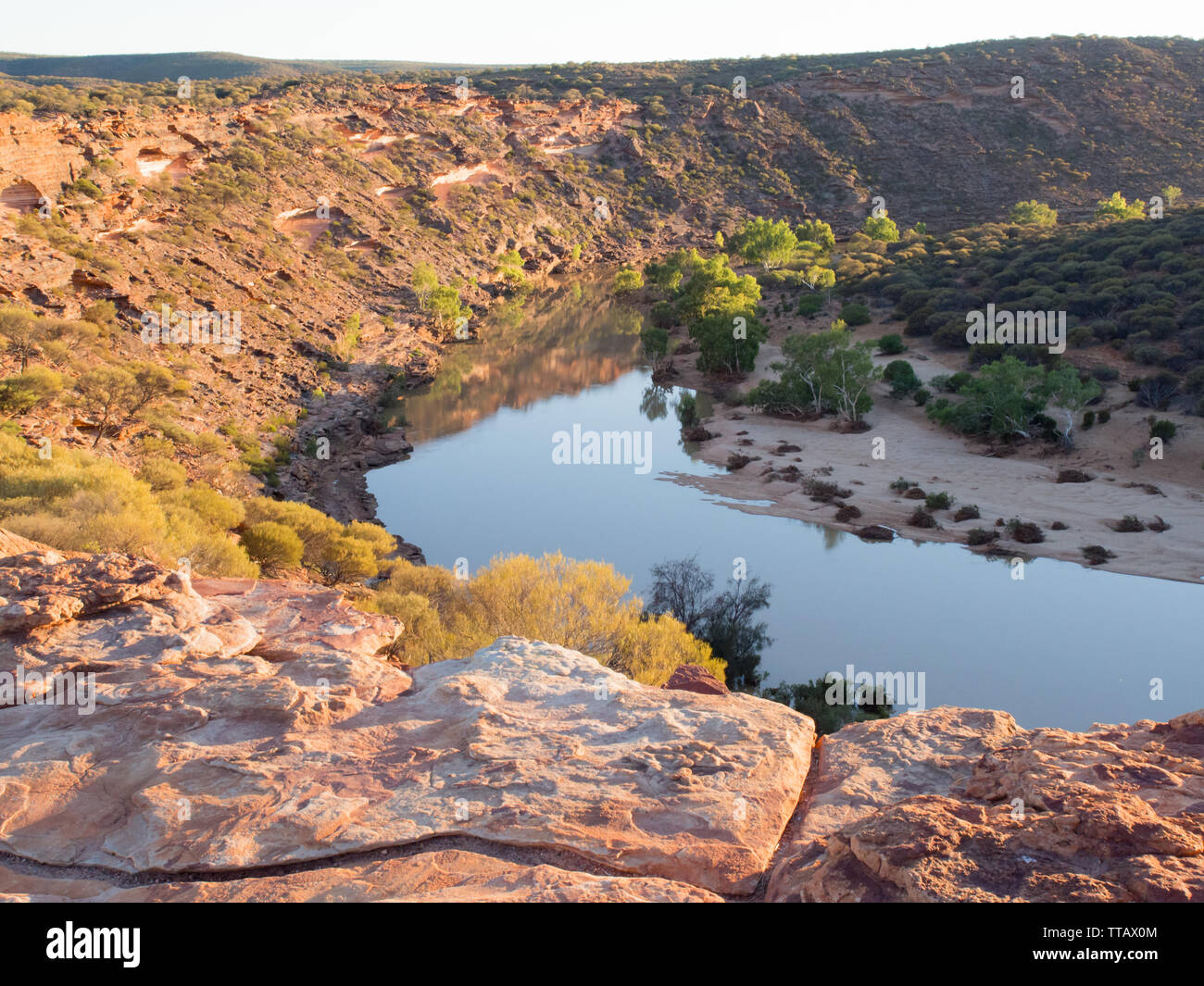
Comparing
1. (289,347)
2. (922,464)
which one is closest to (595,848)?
(922,464)

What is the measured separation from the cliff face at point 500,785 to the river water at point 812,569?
33.8 feet

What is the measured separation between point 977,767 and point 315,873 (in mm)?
4545

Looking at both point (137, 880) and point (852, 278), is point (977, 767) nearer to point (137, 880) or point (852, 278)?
point (137, 880)

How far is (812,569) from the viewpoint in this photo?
22.5 metres

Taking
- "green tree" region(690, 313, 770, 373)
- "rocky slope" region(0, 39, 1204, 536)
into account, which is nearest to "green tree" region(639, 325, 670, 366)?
"green tree" region(690, 313, 770, 373)

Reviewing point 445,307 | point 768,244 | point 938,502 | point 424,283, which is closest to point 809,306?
point 768,244

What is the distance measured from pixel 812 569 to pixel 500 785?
57.3ft

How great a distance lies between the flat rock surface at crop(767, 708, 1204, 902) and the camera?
4258mm

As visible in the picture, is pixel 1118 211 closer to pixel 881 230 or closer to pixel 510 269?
pixel 881 230

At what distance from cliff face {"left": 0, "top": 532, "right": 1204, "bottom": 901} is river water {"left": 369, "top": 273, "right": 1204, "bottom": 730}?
10.3 meters

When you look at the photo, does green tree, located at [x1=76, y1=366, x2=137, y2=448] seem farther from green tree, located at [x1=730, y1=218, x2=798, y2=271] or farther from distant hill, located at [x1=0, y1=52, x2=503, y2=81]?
distant hill, located at [x1=0, y1=52, x2=503, y2=81]

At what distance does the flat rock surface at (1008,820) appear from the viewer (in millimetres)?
4258

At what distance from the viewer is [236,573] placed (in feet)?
50.7
